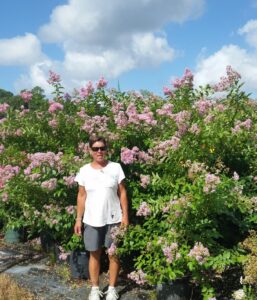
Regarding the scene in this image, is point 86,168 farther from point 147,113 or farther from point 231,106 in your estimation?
point 231,106

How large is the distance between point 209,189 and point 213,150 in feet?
3.13

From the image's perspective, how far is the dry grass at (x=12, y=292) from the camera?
189 inches

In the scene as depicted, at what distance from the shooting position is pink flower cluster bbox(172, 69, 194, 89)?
5.60m

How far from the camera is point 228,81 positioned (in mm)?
5230

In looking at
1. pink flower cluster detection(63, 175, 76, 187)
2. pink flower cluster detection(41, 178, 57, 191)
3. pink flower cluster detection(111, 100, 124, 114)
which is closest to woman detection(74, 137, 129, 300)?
pink flower cluster detection(63, 175, 76, 187)

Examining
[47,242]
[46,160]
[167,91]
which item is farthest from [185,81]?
[47,242]

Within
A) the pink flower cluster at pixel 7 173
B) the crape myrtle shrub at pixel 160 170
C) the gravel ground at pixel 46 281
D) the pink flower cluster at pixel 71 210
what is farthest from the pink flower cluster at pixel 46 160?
the gravel ground at pixel 46 281

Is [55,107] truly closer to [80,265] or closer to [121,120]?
[121,120]

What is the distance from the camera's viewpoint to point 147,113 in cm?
514

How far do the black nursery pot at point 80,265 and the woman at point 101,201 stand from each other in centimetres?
60

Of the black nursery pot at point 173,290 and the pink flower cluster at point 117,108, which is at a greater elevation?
the pink flower cluster at point 117,108

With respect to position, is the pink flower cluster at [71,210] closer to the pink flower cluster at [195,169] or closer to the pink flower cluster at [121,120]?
the pink flower cluster at [121,120]

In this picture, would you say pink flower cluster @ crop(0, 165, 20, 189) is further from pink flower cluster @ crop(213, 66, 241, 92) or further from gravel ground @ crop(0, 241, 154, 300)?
pink flower cluster @ crop(213, 66, 241, 92)

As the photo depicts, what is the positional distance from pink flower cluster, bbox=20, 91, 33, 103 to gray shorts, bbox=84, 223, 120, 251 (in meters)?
2.55
